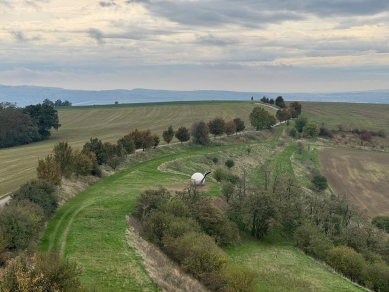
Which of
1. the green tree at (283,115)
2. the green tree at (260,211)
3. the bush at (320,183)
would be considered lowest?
the bush at (320,183)

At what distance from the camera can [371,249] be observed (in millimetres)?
39500

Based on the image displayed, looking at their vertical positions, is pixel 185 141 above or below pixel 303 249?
above

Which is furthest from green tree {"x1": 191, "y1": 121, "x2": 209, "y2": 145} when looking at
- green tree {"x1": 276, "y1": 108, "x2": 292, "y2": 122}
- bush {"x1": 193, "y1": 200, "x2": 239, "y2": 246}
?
bush {"x1": 193, "y1": 200, "x2": 239, "y2": 246}

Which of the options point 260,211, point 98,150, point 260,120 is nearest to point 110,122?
point 260,120

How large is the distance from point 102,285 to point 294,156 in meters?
73.7

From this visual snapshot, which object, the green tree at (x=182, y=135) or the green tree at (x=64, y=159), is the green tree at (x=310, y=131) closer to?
the green tree at (x=182, y=135)

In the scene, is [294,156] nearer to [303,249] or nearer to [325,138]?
[325,138]

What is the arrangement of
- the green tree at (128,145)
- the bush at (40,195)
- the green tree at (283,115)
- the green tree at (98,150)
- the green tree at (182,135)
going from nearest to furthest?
1. the bush at (40,195)
2. the green tree at (98,150)
3. the green tree at (128,145)
4. the green tree at (182,135)
5. the green tree at (283,115)

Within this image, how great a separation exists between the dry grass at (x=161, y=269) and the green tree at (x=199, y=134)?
5801cm

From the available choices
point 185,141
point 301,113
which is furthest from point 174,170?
point 301,113

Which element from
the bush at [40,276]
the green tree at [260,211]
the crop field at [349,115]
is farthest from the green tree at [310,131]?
the bush at [40,276]

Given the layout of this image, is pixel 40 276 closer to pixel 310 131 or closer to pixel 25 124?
pixel 25 124

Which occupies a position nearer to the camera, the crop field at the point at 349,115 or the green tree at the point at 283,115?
the green tree at the point at 283,115

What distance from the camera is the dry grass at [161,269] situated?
78.1ft
